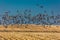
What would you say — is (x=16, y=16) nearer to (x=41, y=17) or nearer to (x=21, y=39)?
(x=41, y=17)

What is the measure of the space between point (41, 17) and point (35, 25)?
243 inches

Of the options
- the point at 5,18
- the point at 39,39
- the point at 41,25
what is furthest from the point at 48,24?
the point at 39,39

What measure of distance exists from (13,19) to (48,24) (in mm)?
17637

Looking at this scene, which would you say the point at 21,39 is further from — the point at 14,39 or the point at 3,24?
the point at 3,24

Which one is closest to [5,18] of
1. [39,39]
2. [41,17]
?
[41,17]

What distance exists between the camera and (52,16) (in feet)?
345

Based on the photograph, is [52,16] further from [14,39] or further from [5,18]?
[14,39]

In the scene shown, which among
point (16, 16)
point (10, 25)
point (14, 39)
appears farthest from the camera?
point (16, 16)

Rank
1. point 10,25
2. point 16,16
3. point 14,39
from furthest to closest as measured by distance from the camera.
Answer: point 16,16 < point 10,25 < point 14,39

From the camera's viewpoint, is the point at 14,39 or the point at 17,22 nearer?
the point at 14,39

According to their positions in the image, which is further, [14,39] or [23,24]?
[23,24]

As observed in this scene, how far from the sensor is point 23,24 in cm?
9869

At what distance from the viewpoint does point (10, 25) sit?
322 ft

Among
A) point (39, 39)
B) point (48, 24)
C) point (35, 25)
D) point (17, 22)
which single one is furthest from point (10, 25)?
point (39, 39)
